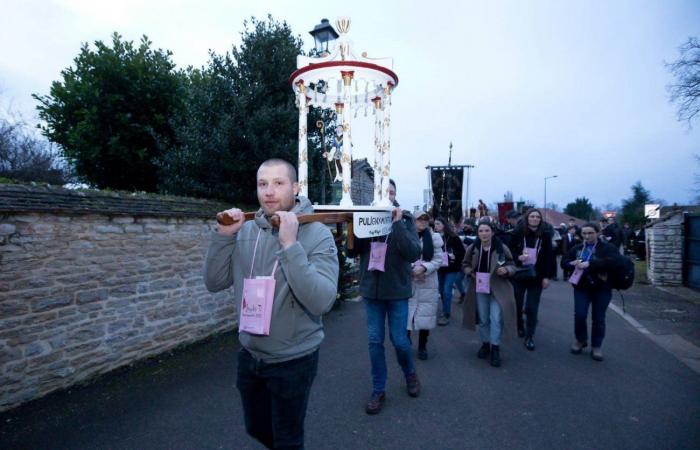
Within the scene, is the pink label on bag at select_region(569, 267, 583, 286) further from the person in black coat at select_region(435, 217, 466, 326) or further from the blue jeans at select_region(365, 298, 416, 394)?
the blue jeans at select_region(365, 298, 416, 394)

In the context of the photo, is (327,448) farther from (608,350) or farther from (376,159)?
(608,350)

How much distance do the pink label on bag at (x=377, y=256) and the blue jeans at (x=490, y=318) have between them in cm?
226

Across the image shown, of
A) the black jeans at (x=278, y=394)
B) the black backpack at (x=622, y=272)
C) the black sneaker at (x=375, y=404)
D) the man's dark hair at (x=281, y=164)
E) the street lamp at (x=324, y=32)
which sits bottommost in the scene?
the black sneaker at (x=375, y=404)

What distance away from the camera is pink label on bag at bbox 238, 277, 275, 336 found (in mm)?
1795

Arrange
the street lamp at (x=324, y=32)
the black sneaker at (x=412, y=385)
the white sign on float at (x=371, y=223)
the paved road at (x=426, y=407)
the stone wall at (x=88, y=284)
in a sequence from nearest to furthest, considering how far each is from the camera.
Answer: the white sign on float at (x=371, y=223) < the paved road at (x=426, y=407) < the stone wall at (x=88, y=284) < the black sneaker at (x=412, y=385) < the street lamp at (x=324, y=32)

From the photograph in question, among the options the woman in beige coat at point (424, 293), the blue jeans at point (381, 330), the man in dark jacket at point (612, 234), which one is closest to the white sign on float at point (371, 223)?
the blue jeans at point (381, 330)

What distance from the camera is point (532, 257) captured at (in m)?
5.42

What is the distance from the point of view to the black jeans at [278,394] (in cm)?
186

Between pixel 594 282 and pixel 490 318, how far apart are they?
151 centimetres

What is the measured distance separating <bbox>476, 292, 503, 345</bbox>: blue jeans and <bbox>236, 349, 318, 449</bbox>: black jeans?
359 cm

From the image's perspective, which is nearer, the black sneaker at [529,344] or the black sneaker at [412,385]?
the black sneaker at [412,385]

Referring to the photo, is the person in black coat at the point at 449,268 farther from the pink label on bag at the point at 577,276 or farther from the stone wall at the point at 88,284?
the stone wall at the point at 88,284

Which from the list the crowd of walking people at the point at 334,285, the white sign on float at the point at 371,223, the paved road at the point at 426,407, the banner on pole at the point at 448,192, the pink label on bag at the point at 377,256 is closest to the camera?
the crowd of walking people at the point at 334,285

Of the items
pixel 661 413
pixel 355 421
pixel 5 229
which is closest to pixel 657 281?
pixel 661 413
